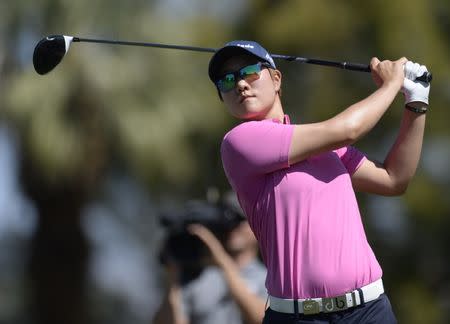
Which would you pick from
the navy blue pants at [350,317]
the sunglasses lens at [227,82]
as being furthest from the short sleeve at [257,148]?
the navy blue pants at [350,317]

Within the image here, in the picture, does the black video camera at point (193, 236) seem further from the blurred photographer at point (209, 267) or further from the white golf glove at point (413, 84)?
the white golf glove at point (413, 84)

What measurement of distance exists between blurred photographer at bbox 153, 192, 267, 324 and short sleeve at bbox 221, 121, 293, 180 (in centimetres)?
193

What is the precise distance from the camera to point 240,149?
165 inches

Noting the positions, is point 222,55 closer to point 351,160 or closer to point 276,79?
point 276,79

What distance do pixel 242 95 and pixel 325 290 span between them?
754mm

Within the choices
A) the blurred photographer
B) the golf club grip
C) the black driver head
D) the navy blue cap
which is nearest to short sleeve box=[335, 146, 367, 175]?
the golf club grip

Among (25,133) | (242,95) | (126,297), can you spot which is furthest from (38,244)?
(242,95)

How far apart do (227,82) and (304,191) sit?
1.69ft

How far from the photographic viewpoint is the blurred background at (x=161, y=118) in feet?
46.8

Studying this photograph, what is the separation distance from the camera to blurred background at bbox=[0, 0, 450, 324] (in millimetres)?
14250

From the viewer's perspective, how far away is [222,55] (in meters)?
4.28

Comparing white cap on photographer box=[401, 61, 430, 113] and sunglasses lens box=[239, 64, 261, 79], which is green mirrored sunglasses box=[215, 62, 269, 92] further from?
white cap on photographer box=[401, 61, 430, 113]

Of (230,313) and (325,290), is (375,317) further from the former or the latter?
(230,313)

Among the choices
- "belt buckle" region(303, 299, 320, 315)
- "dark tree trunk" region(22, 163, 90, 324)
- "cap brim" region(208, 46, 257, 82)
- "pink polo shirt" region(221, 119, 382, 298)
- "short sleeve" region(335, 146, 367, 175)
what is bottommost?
"belt buckle" region(303, 299, 320, 315)
